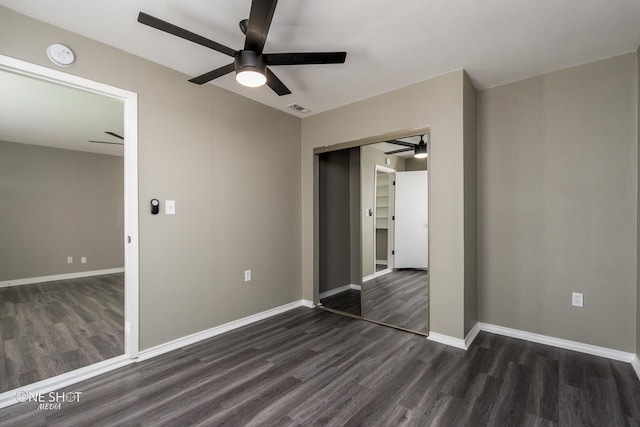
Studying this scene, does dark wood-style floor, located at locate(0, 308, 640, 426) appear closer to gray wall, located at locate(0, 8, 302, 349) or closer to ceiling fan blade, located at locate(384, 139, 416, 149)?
gray wall, located at locate(0, 8, 302, 349)

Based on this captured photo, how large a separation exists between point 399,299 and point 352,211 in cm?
128

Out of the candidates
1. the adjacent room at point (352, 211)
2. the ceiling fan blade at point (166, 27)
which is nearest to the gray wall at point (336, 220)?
the adjacent room at point (352, 211)

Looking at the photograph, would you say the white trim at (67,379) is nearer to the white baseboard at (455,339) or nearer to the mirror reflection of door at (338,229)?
the mirror reflection of door at (338,229)

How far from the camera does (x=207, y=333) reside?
2881 mm

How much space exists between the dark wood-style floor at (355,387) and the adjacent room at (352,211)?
0.02 m

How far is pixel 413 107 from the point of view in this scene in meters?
2.93

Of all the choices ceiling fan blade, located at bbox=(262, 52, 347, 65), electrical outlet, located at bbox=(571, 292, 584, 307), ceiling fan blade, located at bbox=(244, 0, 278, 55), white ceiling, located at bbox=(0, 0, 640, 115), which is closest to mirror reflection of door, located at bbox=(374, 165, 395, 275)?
white ceiling, located at bbox=(0, 0, 640, 115)

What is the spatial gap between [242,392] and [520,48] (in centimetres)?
339

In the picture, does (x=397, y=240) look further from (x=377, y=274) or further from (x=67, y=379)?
(x=67, y=379)

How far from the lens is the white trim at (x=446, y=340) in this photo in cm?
263

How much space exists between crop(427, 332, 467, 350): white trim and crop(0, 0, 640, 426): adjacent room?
1 centimetres

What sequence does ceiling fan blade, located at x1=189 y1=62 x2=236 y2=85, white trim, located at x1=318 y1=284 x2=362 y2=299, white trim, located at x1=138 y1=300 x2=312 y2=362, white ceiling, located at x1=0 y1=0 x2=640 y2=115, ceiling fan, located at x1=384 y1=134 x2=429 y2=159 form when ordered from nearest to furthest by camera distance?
white ceiling, located at x1=0 y1=0 x2=640 y2=115
ceiling fan blade, located at x1=189 y1=62 x2=236 y2=85
white trim, located at x1=138 y1=300 x2=312 y2=362
ceiling fan, located at x1=384 y1=134 x2=429 y2=159
white trim, located at x1=318 y1=284 x2=362 y2=299

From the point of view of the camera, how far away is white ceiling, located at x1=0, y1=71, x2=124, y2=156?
309 cm

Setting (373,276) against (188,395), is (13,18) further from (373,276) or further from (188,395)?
(373,276)
